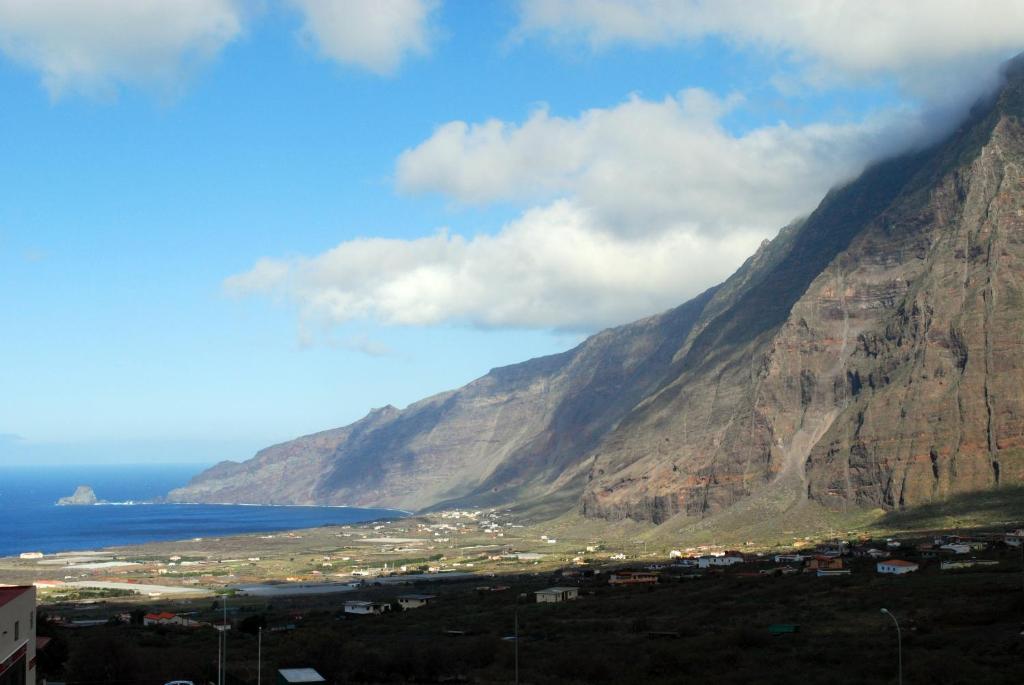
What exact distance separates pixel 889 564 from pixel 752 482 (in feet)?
330

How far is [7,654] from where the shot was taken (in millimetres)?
32781

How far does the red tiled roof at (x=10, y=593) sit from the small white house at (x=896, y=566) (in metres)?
74.1

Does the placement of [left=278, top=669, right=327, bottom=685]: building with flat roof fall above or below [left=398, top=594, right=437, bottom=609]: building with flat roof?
above

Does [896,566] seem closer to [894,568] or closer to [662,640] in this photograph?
[894,568]

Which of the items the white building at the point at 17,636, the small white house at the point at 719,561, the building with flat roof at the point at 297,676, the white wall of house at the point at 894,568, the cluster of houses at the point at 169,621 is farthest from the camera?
the small white house at the point at 719,561

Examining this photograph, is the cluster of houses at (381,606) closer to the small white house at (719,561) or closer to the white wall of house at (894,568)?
the small white house at (719,561)

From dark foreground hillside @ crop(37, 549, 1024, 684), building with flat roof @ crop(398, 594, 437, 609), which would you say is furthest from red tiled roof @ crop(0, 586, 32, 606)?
building with flat roof @ crop(398, 594, 437, 609)

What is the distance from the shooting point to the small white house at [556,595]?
95.1 m

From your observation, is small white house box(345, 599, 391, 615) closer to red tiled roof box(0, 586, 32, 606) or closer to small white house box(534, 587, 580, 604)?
small white house box(534, 587, 580, 604)

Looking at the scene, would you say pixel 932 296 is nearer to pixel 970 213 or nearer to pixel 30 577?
pixel 970 213

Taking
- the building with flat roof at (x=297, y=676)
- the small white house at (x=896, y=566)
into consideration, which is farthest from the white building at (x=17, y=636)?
the small white house at (x=896, y=566)

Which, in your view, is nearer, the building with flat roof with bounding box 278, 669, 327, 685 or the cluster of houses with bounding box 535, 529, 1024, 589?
the building with flat roof with bounding box 278, 669, 327, 685

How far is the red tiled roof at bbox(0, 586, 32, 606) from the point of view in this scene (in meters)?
33.6

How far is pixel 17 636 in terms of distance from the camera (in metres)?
34.7
